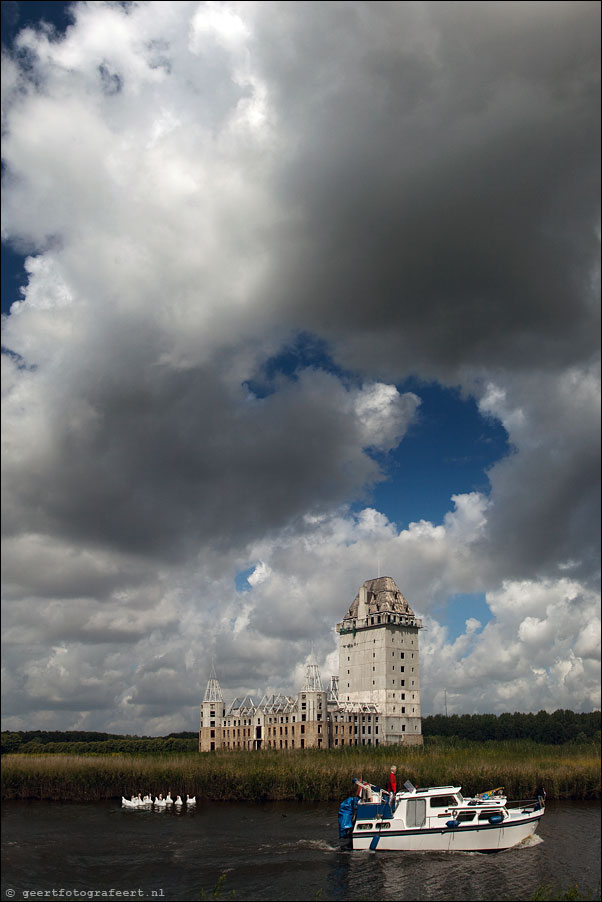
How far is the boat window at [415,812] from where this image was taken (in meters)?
48.2

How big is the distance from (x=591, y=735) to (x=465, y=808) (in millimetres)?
139783

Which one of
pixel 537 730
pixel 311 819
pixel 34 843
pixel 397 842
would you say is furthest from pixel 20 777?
pixel 537 730

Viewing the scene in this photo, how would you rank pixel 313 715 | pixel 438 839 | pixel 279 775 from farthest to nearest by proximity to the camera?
pixel 313 715 < pixel 279 775 < pixel 438 839

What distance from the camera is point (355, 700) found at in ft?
473

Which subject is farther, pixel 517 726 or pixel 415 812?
pixel 517 726

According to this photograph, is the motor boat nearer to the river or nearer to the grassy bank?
the river

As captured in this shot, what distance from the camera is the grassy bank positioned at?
70.3 metres

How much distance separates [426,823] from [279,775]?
2782 centimetres

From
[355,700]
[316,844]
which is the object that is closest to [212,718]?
[355,700]

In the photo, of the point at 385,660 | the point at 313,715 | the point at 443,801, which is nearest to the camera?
the point at 443,801

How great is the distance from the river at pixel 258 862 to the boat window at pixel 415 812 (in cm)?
190

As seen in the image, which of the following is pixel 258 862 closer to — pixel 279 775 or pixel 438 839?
pixel 438 839

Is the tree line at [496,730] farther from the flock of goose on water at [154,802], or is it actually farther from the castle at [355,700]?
the flock of goose on water at [154,802]

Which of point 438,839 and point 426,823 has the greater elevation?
point 426,823
